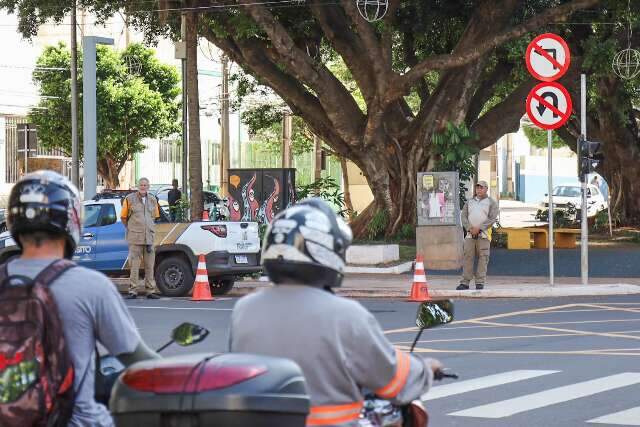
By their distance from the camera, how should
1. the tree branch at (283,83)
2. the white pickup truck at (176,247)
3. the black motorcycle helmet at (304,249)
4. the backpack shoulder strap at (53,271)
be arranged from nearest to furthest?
the backpack shoulder strap at (53,271) → the black motorcycle helmet at (304,249) → the white pickup truck at (176,247) → the tree branch at (283,83)

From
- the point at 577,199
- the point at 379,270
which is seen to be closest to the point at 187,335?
the point at 379,270

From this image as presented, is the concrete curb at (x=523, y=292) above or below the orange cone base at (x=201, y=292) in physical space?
below

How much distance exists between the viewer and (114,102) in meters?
54.8

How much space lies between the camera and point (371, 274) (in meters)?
27.9

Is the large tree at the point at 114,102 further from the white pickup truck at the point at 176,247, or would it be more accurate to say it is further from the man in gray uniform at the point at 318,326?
the man in gray uniform at the point at 318,326

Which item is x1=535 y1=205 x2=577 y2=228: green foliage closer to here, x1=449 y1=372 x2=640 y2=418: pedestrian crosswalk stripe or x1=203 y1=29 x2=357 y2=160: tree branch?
x1=203 y1=29 x2=357 y2=160: tree branch

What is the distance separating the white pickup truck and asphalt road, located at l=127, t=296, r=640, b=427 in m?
0.88

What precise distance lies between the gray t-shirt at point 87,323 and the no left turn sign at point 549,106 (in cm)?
1817

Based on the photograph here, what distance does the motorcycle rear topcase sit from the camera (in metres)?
4.14

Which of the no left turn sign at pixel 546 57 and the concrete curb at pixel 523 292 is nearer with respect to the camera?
the no left turn sign at pixel 546 57

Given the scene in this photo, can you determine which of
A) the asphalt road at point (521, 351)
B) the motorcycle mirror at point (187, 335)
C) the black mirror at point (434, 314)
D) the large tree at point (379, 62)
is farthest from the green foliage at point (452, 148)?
the motorcycle mirror at point (187, 335)

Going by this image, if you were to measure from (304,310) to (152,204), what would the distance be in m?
17.7

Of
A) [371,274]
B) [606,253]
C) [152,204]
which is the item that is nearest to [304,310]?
[152,204]

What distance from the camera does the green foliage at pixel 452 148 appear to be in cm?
3147
